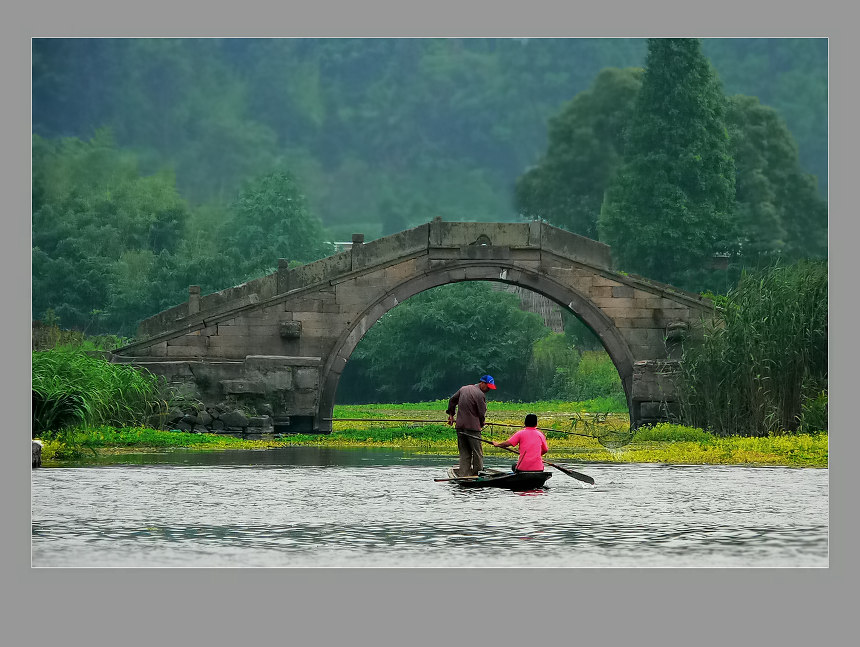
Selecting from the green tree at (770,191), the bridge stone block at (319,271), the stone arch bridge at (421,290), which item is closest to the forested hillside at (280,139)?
the green tree at (770,191)

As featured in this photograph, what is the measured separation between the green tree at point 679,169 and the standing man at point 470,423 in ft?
97.7

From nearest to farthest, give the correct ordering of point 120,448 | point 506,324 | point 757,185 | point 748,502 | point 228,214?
point 748,502
point 120,448
point 757,185
point 506,324
point 228,214

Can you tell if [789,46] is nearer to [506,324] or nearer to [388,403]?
[506,324]

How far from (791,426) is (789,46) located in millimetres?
31090

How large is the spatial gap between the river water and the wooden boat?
0.14 meters

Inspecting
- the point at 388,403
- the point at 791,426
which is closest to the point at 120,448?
the point at 791,426

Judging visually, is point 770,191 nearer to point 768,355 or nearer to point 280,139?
point 280,139

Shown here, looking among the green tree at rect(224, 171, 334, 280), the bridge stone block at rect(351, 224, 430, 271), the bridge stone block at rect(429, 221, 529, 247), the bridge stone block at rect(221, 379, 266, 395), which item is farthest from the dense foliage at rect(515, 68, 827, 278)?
the bridge stone block at rect(221, 379, 266, 395)

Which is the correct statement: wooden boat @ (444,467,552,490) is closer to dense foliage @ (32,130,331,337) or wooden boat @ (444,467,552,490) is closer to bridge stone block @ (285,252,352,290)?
bridge stone block @ (285,252,352,290)

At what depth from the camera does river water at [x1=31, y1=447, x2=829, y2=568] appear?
38.3 feet

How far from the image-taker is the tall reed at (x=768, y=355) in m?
23.8

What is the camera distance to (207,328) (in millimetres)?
29453

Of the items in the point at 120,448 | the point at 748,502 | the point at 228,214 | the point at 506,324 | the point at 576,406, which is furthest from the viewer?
the point at 228,214

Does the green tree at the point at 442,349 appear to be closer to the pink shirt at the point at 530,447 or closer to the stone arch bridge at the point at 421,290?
the stone arch bridge at the point at 421,290
